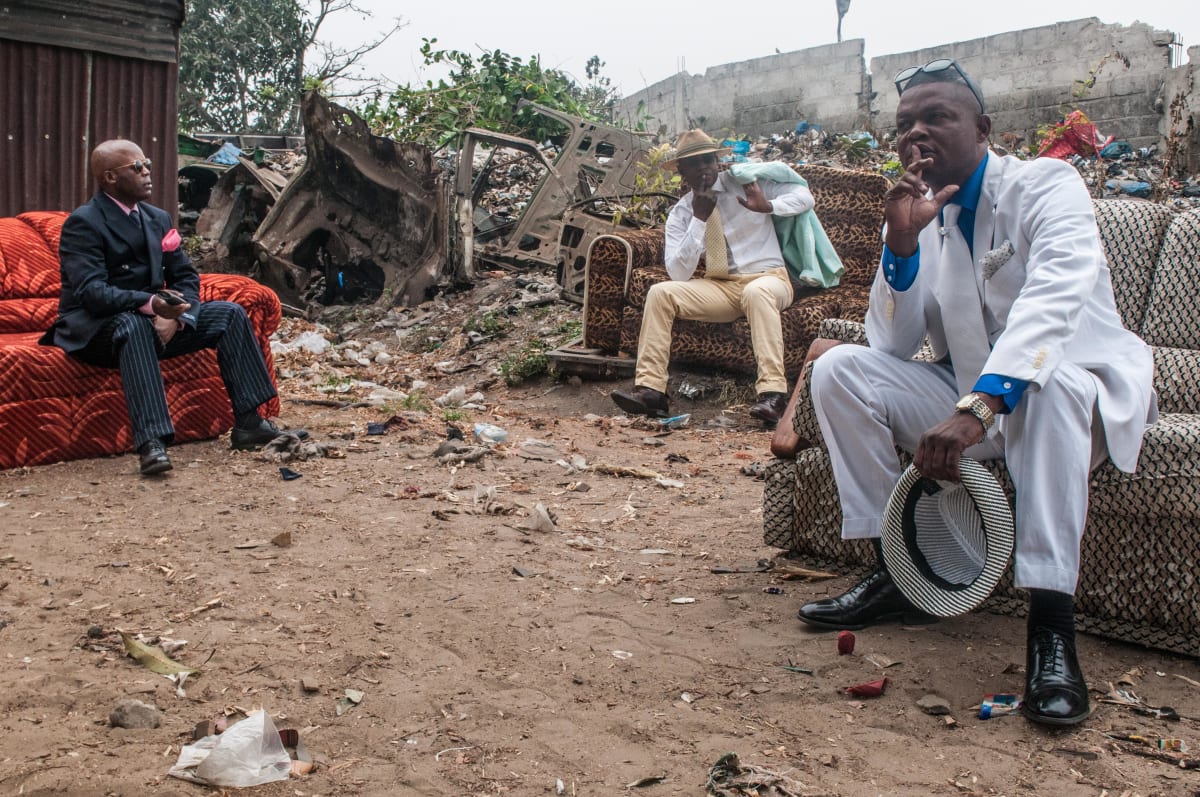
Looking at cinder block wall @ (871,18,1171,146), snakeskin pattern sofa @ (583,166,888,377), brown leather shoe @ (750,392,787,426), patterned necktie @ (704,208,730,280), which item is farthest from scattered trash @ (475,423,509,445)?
cinder block wall @ (871,18,1171,146)

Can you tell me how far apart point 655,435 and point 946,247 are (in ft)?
11.3

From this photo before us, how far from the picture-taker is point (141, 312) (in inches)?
191

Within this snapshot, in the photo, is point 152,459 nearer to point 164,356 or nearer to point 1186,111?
point 164,356

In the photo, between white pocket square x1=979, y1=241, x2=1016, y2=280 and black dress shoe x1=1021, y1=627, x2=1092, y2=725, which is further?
white pocket square x1=979, y1=241, x2=1016, y2=280

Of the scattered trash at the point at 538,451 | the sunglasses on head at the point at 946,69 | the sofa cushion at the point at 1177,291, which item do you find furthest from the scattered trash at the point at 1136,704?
the scattered trash at the point at 538,451

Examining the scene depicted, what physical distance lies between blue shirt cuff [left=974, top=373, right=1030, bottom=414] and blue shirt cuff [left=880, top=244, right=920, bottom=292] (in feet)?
1.82

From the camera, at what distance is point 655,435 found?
6.32 metres

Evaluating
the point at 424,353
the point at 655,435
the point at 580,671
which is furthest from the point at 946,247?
the point at 424,353

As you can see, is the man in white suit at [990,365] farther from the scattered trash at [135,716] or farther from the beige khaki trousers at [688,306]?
the beige khaki trousers at [688,306]

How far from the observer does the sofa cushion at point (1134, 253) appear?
139 inches

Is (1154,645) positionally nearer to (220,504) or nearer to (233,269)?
(220,504)

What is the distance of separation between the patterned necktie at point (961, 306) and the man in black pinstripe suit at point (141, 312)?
3400 mm

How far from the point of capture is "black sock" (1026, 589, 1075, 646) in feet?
8.29

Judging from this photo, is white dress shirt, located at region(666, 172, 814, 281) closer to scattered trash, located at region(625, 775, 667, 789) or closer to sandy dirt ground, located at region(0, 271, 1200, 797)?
sandy dirt ground, located at region(0, 271, 1200, 797)
